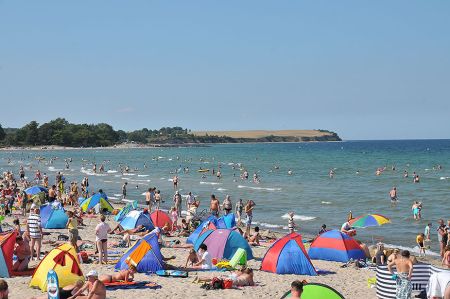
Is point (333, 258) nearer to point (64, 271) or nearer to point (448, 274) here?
point (448, 274)

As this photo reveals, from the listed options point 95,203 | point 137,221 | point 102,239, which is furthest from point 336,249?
point 95,203

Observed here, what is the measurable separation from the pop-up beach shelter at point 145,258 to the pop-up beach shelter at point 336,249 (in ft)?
17.7

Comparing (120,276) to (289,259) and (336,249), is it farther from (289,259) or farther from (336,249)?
(336,249)

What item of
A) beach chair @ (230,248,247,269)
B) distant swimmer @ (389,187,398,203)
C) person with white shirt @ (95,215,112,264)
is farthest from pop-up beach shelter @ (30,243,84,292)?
distant swimmer @ (389,187,398,203)

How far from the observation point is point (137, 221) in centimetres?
2055

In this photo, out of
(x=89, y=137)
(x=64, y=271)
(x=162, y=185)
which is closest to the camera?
(x=64, y=271)

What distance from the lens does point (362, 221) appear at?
17109mm

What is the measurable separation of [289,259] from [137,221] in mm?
7601

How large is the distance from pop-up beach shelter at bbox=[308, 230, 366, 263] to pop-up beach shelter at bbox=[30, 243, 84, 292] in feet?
26.2

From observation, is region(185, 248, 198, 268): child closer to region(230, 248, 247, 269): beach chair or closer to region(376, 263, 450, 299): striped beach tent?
region(230, 248, 247, 269): beach chair

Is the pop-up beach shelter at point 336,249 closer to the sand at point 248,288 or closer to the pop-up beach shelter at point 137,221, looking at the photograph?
the sand at point 248,288

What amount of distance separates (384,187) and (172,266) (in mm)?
32871

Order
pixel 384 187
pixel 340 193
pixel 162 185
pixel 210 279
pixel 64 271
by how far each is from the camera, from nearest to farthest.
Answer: pixel 64 271, pixel 210 279, pixel 340 193, pixel 384 187, pixel 162 185

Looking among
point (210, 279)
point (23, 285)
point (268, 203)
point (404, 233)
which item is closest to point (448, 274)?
point (210, 279)
